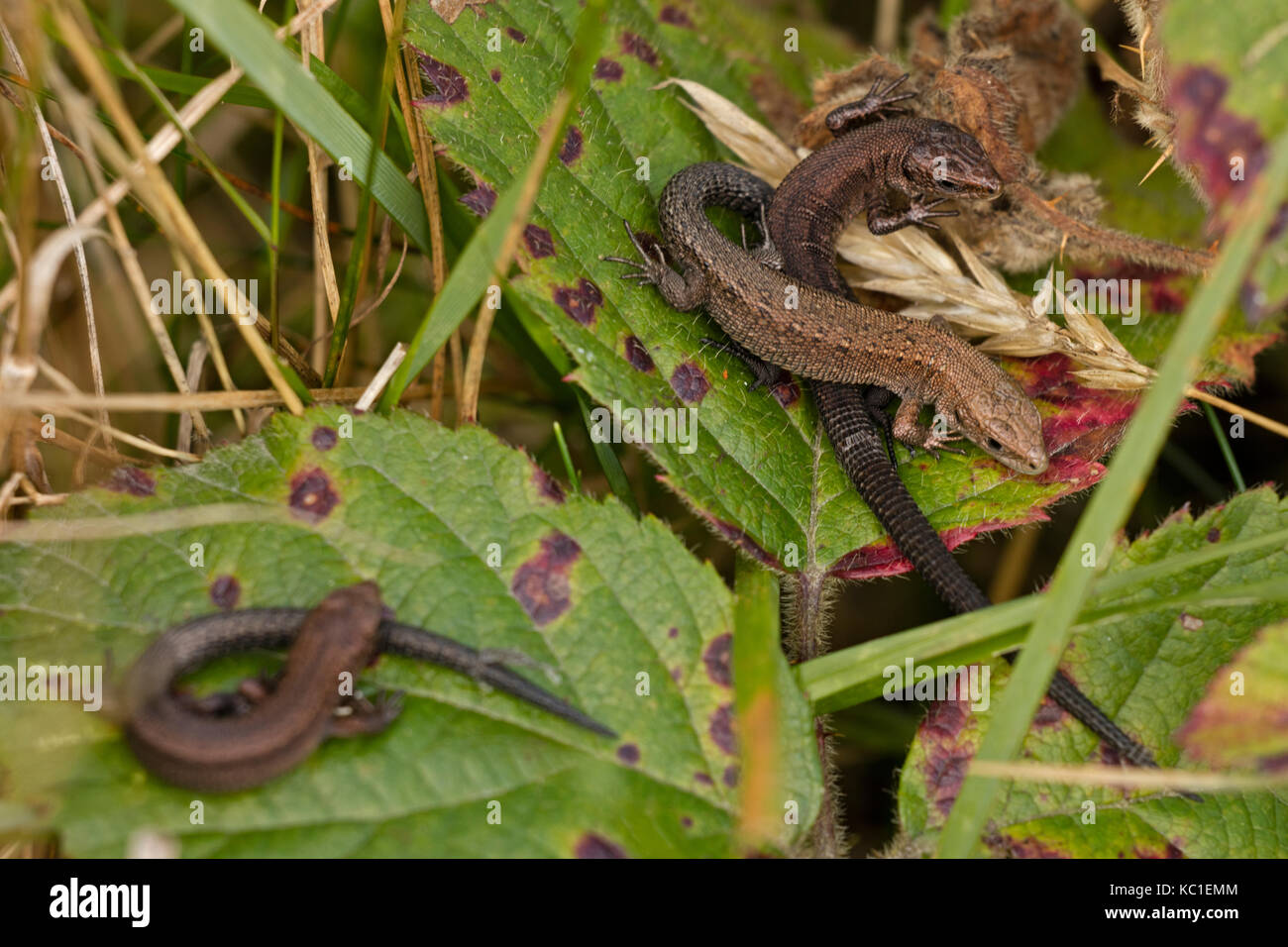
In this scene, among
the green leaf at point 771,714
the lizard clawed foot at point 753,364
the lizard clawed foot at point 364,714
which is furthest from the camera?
the lizard clawed foot at point 753,364

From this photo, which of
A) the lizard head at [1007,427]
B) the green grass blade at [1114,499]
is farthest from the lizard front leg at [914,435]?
the green grass blade at [1114,499]

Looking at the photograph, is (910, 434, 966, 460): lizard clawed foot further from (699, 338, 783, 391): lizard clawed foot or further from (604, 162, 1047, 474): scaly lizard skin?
(699, 338, 783, 391): lizard clawed foot

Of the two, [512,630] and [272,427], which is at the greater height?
[272,427]

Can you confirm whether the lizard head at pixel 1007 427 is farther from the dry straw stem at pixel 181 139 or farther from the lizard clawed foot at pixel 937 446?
the dry straw stem at pixel 181 139

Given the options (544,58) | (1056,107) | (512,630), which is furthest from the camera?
(1056,107)

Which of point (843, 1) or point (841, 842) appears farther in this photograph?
point (843, 1)
